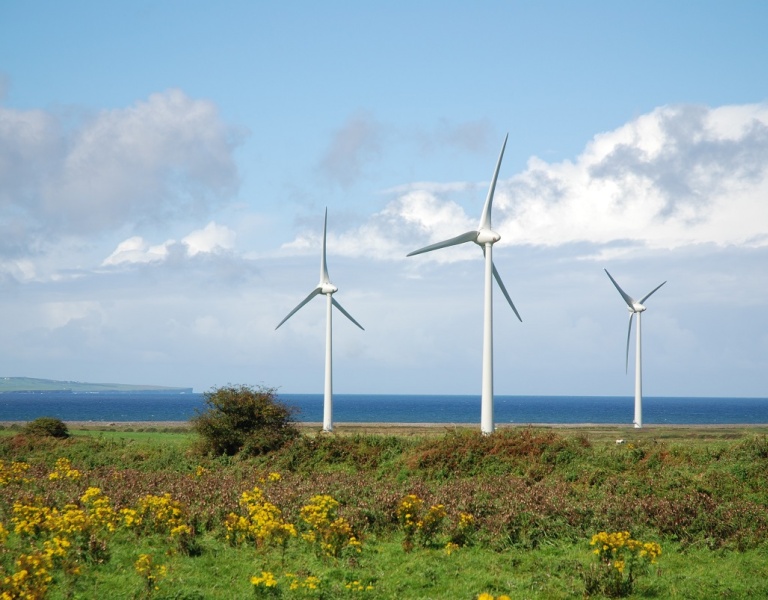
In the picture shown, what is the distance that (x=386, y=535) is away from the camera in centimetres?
1961

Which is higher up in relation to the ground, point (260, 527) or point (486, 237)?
point (486, 237)

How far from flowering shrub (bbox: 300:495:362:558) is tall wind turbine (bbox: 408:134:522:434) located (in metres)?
22.8

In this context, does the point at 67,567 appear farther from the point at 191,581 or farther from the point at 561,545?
the point at 561,545

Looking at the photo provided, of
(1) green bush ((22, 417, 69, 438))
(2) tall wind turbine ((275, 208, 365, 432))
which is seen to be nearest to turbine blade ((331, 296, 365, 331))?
(2) tall wind turbine ((275, 208, 365, 432))

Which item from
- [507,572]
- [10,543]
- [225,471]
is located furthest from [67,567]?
[225,471]

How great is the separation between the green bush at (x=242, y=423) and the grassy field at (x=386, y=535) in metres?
8.65

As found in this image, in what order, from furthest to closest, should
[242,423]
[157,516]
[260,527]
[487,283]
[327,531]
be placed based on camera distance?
[487,283] < [242,423] < [157,516] < [260,527] < [327,531]

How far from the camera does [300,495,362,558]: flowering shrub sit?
17.3 m

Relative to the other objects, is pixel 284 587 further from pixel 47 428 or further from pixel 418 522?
pixel 47 428

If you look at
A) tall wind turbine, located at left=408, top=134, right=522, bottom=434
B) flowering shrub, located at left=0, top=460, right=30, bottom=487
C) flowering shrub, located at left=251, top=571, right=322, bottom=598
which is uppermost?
tall wind turbine, located at left=408, top=134, right=522, bottom=434

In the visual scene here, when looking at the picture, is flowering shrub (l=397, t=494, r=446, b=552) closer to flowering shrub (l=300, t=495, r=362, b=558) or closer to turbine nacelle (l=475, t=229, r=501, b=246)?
flowering shrub (l=300, t=495, r=362, b=558)

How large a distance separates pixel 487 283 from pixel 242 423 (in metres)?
14.7

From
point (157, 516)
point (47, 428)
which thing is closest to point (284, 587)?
point (157, 516)

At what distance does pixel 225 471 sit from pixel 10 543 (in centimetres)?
1367
